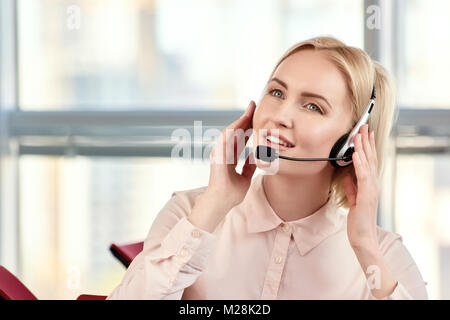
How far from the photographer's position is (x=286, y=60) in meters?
1.20

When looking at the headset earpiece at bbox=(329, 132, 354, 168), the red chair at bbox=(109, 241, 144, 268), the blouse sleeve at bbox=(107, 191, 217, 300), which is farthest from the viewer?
the red chair at bbox=(109, 241, 144, 268)

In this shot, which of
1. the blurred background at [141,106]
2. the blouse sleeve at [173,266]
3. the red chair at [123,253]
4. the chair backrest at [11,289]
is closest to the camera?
the blouse sleeve at [173,266]

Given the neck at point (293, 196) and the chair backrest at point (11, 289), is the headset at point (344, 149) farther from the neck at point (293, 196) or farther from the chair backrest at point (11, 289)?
the chair backrest at point (11, 289)

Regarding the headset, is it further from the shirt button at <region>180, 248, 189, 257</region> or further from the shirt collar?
the shirt button at <region>180, 248, 189, 257</region>

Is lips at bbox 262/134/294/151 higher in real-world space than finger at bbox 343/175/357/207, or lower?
higher

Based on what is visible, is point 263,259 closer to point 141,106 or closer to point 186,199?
point 186,199

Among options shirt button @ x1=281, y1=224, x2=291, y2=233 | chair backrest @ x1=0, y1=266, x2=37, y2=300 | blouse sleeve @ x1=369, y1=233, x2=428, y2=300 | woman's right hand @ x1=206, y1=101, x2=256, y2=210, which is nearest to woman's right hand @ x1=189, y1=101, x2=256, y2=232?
woman's right hand @ x1=206, y1=101, x2=256, y2=210

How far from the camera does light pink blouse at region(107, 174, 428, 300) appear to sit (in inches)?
42.8

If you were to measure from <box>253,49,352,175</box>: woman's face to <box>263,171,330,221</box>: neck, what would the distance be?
1.6 inches

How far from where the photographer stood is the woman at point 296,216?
108 centimetres

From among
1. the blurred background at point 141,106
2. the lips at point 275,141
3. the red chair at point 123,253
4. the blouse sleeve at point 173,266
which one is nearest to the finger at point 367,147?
the lips at point 275,141

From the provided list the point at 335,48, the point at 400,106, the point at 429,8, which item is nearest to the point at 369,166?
the point at 335,48
